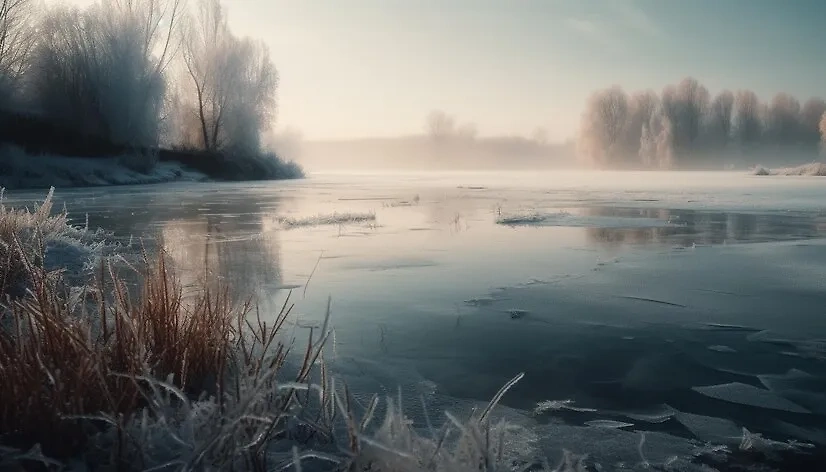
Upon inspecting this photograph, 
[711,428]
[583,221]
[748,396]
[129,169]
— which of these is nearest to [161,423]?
[711,428]

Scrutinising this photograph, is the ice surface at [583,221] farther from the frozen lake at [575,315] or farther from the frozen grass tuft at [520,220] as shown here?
the frozen lake at [575,315]

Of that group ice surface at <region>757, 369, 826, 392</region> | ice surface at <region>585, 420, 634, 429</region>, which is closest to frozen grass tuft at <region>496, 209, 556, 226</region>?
ice surface at <region>757, 369, 826, 392</region>

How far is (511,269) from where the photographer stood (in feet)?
19.3

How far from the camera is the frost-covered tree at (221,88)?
115 feet

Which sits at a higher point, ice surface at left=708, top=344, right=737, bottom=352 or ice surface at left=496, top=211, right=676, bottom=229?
ice surface at left=496, top=211, right=676, bottom=229

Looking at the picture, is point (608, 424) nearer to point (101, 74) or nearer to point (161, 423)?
point (161, 423)

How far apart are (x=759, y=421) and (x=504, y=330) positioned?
1570mm

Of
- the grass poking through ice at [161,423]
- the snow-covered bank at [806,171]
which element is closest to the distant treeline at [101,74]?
the grass poking through ice at [161,423]

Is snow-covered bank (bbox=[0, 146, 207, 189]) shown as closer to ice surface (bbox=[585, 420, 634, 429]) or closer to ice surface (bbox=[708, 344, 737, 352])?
ice surface (bbox=[708, 344, 737, 352])

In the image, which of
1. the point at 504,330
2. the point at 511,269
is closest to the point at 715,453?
the point at 504,330

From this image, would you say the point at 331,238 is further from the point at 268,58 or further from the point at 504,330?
the point at 268,58

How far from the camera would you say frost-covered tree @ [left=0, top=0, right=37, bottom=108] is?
2550 centimetres

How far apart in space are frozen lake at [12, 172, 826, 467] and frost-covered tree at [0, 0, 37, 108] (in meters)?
21.3

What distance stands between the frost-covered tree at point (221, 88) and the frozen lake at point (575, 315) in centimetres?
2779
